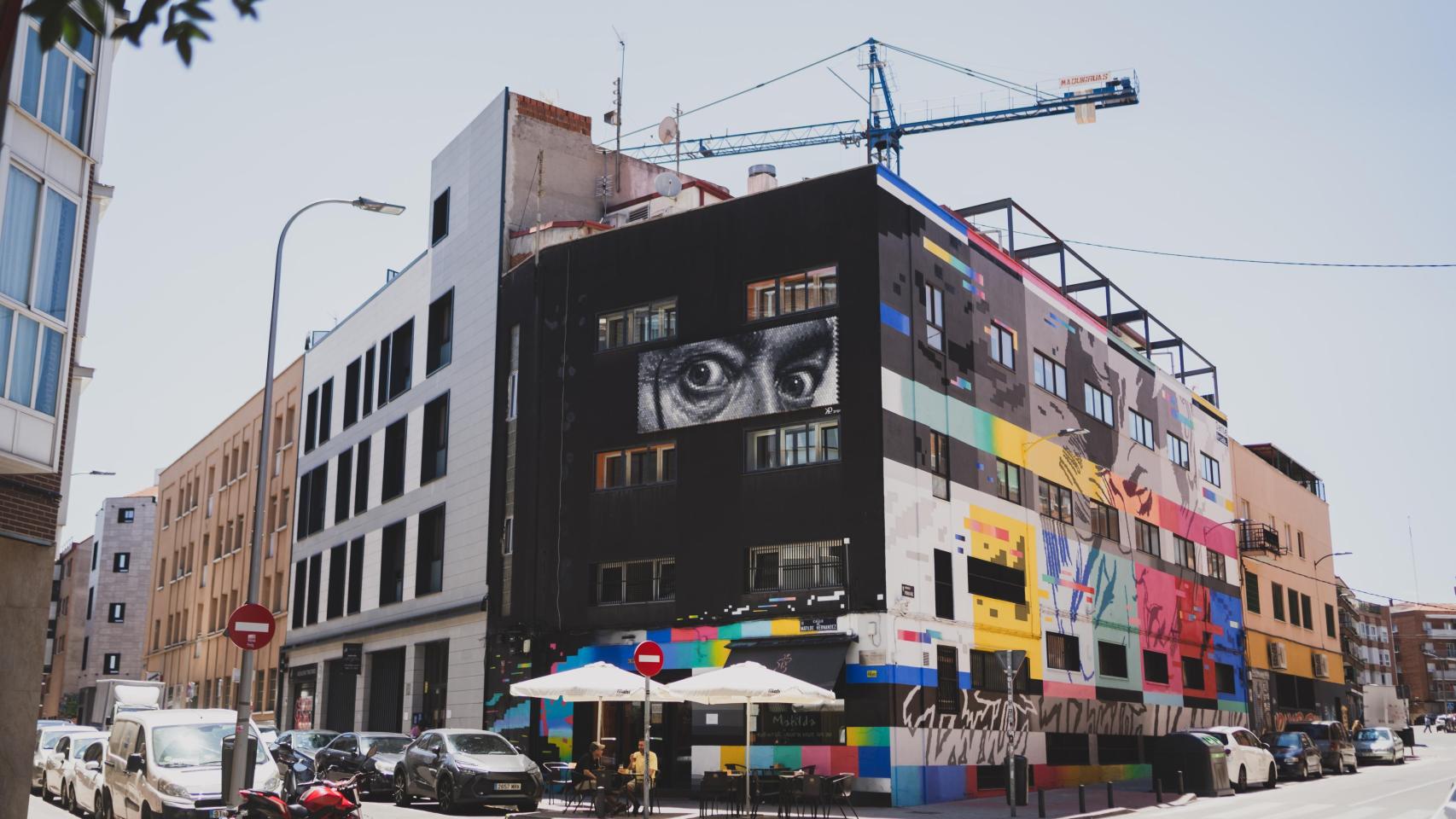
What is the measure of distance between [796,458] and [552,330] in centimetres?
847

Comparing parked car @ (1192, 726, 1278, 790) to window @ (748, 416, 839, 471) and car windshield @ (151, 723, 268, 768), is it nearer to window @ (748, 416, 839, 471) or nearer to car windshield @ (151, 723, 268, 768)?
window @ (748, 416, 839, 471)

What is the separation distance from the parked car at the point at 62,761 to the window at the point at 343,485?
16123 mm

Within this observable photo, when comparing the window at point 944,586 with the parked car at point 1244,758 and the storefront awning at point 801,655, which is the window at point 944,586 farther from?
the parked car at point 1244,758

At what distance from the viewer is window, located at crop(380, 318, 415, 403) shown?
42688 mm

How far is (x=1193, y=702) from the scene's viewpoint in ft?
141

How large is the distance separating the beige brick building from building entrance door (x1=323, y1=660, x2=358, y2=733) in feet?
20.4

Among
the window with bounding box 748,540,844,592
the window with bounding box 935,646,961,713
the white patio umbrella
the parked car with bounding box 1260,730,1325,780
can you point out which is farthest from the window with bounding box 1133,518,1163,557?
the white patio umbrella

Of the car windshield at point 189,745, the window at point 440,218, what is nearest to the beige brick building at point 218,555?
the window at point 440,218

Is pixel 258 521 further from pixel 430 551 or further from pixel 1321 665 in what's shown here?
pixel 1321 665

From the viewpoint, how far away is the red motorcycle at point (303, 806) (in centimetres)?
1666

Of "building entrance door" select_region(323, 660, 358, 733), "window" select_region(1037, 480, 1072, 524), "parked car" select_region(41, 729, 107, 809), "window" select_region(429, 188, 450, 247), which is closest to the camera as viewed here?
"parked car" select_region(41, 729, 107, 809)

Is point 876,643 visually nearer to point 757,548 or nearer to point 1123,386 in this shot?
point 757,548

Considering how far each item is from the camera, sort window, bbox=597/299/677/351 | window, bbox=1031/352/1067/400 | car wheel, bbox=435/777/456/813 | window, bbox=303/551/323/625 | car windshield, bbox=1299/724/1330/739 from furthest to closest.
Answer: window, bbox=303/551/323/625
car windshield, bbox=1299/724/1330/739
window, bbox=1031/352/1067/400
window, bbox=597/299/677/351
car wheel, bbox=435/777/456/813

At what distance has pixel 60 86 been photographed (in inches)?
745
